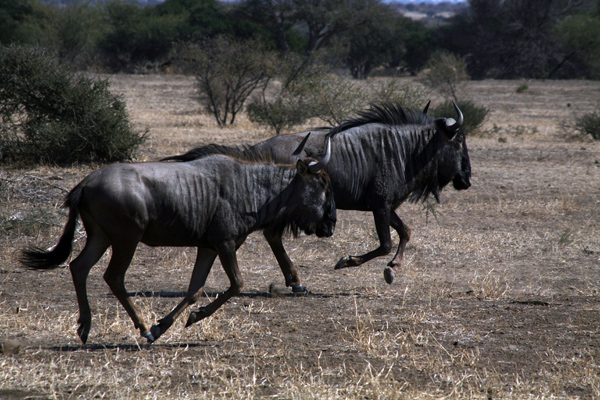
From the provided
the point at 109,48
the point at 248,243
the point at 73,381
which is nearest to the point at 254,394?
the point at 73,381

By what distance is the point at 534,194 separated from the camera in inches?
448

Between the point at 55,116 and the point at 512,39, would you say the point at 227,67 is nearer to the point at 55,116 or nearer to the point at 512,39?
the point at 55,116

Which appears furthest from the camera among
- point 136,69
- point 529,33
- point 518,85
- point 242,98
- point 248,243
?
point 529,33

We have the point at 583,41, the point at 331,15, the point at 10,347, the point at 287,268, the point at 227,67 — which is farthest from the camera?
the point at 583,41

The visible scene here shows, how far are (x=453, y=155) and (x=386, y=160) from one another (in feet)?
2.81

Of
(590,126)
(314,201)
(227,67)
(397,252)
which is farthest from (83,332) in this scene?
(590,126)

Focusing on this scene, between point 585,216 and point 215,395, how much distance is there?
777 centimetres

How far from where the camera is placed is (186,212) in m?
4.67

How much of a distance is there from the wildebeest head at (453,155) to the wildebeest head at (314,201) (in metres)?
2.23

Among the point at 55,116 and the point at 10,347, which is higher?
the point at 10,347

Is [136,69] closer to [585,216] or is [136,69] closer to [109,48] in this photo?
[109,48]

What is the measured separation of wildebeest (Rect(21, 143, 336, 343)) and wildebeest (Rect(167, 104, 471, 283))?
3.88 ft

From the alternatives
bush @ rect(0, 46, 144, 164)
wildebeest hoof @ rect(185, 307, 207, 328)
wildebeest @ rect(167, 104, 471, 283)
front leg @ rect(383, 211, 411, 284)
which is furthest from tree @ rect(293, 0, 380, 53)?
wildebeest hoof @ rect(185, 307, 207, 328)

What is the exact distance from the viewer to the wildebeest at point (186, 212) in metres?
4.41
